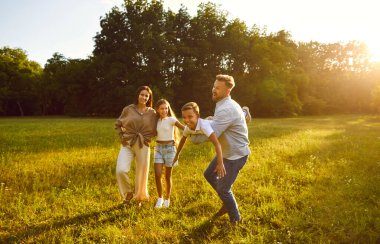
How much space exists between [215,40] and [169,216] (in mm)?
52782

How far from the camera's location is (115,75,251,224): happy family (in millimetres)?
5359

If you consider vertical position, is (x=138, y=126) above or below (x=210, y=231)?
above

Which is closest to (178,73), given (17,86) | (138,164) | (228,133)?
(17,86)

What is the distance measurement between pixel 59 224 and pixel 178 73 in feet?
160

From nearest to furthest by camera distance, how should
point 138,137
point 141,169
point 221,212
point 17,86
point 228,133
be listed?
point 228,133, point 221,212, point 138,137, point 141,169, point 17,86

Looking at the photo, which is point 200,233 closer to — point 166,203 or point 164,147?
point 166,203

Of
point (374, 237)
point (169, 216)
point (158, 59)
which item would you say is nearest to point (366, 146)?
point (374, 237)

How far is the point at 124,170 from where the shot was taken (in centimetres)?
684

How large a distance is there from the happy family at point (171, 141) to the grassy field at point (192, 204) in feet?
1.64

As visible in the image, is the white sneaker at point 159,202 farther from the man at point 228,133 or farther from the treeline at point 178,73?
the treeline at point 178,73

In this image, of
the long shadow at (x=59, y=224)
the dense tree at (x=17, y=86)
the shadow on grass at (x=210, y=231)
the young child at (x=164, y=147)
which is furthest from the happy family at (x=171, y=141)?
the dense tree at (x=17, y=86)

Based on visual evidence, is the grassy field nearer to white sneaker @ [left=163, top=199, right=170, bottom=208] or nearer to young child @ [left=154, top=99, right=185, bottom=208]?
white sneaker @ [left=163, top=199, right=170, bottom=208]

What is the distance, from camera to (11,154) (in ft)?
40.5

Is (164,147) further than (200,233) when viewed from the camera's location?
Yes
